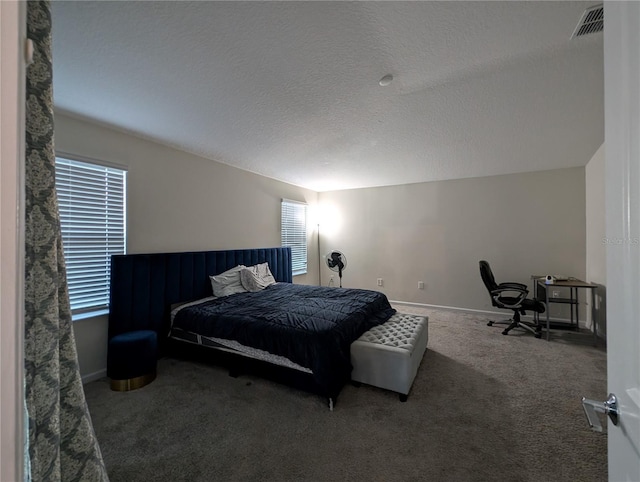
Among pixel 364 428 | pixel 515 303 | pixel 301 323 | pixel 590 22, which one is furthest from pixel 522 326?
pixel 590 22

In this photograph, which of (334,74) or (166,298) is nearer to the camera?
(334,74)

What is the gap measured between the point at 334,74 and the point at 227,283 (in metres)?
2.80

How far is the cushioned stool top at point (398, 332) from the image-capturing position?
2324 mm

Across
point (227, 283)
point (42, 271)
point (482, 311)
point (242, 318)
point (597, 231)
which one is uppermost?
A: point (597, 231)

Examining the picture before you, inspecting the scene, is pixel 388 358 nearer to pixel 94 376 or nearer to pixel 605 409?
pixel 605 409

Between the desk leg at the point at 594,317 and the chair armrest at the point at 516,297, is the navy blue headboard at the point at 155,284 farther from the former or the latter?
the desk leg at the point at 594,317

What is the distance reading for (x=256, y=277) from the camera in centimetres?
382

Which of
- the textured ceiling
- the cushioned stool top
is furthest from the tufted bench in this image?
the textured ceiling

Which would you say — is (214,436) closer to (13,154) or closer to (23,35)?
(13,154)

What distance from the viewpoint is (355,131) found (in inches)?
110

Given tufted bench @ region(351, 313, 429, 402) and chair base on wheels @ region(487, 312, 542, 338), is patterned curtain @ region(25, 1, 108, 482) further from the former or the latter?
chair base on wheels @ region(487, 312, 542, 338)

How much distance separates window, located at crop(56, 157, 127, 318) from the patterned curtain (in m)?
2.13

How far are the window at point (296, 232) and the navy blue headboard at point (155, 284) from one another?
1.67 metres

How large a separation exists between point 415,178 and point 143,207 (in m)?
4.24
